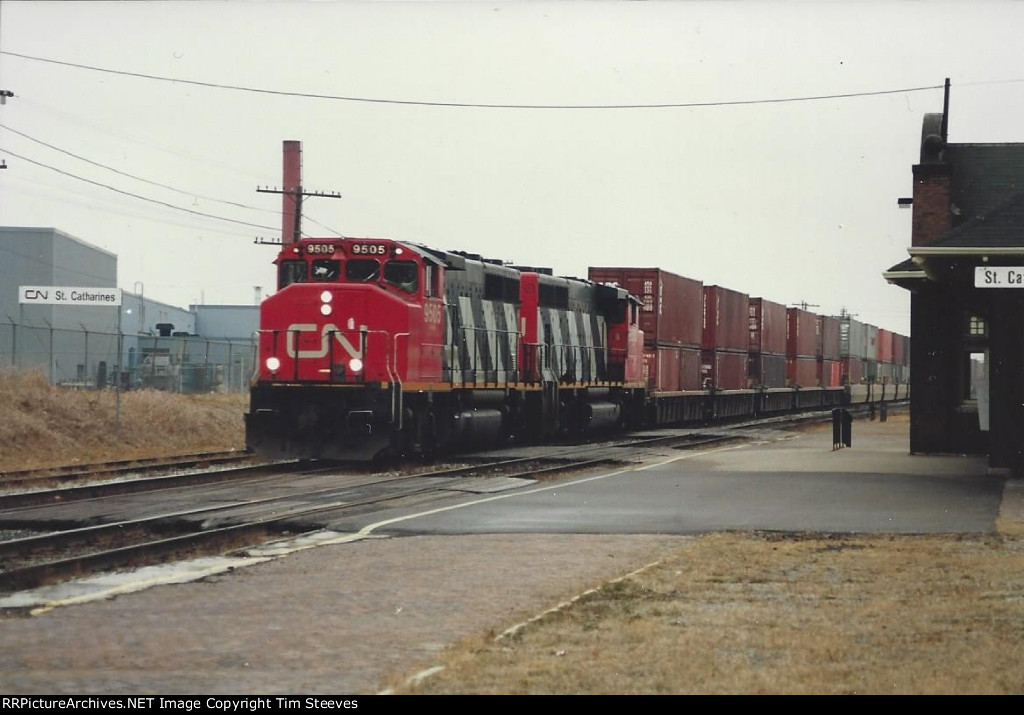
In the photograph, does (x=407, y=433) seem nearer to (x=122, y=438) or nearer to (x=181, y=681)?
(x=122, y=438)

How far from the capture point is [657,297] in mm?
40031

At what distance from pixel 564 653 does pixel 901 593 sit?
365 cm

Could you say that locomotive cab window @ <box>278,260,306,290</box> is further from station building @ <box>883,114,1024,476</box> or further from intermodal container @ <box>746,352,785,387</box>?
intermodal container @ <box>746,352,785,387</box>

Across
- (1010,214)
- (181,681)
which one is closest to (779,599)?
(181,681)

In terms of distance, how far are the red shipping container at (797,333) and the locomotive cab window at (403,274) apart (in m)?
34.2

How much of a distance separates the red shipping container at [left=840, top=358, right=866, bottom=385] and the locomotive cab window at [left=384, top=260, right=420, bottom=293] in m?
44.2

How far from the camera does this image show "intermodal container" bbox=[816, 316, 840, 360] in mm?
61000

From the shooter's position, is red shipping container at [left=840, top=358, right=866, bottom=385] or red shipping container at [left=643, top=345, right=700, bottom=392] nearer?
red shipping container at [left=643, top=345, right=700, bottom=392]

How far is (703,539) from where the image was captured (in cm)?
1422

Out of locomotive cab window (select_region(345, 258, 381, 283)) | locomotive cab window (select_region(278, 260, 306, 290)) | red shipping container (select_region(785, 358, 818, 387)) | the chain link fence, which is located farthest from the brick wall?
red shipping container (select_region(785, 358, 818, 387))

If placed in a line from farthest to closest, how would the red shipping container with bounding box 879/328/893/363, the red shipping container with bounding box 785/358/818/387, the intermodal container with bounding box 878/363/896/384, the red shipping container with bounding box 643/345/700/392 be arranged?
the red shipping container with bounding box 879/328/893/363
the intermodal container with bounding box 878/363/896/384
the red shipping container with bounding box 785/358/818/387
the red shipping container with bounding box 643/345/700/392

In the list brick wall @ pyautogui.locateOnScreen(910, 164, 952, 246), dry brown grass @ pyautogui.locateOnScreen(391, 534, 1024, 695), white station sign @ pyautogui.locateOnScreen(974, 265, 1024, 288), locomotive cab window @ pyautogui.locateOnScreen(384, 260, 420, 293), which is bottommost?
dry brown grass @ pyautogui.locateOnScreen(391, 534, 1024, 695)

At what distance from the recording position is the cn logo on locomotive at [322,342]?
24.2 m

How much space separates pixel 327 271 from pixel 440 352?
269 cm
